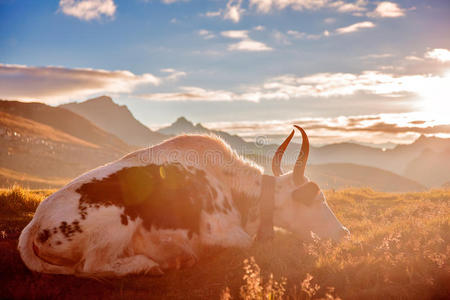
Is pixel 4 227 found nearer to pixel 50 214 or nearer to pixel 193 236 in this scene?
pixel 50 214

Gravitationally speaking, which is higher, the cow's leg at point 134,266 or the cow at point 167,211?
the cow at point 167,211

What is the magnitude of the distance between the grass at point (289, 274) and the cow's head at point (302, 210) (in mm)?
361

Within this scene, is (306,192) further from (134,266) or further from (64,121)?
(64,121)

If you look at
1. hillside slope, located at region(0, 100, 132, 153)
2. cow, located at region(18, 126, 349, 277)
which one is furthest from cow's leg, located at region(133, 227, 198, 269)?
hillside slope, located at region(0, 100, 132, 153)

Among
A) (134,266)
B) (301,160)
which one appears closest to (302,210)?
(301,160)

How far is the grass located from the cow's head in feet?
1.18

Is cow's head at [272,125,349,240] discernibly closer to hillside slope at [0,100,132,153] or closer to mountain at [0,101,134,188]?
mountain at [0,101,134,188]

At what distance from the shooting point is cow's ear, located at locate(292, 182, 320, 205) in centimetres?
688

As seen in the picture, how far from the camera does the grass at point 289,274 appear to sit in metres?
4.02

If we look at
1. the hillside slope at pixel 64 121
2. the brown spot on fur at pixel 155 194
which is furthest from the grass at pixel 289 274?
the hillside slope at pixel 64 121

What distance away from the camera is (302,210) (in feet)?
23.4

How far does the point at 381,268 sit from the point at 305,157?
267 centimetres

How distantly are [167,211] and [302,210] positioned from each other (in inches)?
128

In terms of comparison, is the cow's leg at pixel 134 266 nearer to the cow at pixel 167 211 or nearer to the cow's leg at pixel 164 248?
the cow at pixel 167 211
